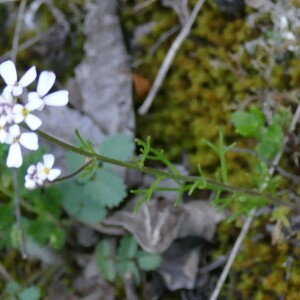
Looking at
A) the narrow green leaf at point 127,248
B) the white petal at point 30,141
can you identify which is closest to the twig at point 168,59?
the narrow green leaf at point 127,248

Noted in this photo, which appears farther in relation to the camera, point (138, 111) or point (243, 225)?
point (138, 111)

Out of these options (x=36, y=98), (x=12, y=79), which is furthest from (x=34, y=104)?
(x=12, y=79)

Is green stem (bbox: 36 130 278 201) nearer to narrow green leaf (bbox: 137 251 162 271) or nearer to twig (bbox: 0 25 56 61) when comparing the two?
narrow green leaf (bbox: 137 251 162 271)

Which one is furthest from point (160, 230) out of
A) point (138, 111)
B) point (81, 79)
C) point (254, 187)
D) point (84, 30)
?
point (84, 30)

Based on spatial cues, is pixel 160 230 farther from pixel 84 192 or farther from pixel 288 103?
pixel 288 103

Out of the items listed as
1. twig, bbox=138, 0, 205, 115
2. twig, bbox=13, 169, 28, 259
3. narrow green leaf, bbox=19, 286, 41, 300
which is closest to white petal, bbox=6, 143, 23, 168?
twig, bbox=13, 169, 28, 259

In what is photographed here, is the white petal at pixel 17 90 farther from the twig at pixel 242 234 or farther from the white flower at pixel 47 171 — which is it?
the twig at pixel 242 234
